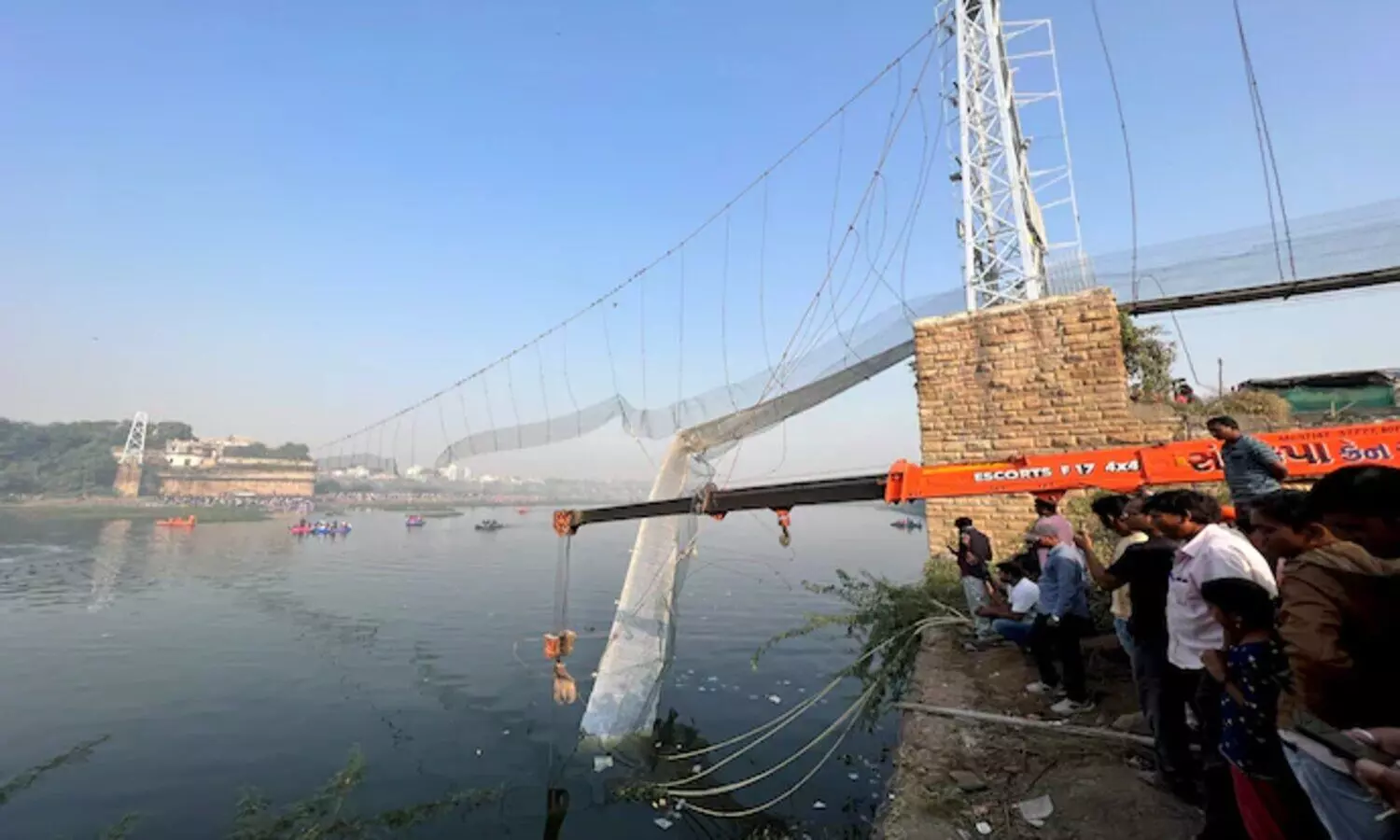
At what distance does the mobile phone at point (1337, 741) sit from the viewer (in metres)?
1.57

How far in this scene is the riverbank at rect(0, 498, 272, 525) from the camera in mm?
73125

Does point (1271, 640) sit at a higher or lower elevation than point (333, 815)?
higher

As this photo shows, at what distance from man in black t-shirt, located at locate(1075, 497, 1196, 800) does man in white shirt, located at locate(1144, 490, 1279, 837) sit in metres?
0.08

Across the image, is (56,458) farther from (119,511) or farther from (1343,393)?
(1343,393)

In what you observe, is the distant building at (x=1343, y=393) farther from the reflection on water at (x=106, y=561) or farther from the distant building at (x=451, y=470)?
the reflection on water at (x=106, y=561)

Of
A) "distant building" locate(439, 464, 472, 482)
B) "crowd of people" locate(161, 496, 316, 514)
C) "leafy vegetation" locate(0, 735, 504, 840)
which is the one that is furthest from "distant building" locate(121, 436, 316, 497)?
"leafy vegetation" locate(0, 735, 504, 840)

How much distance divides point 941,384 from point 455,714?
35.9 ft

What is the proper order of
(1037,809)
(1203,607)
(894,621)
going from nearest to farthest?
(1203,607) < (1037,809) < (894,621)

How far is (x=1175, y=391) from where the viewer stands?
1091 centimetres

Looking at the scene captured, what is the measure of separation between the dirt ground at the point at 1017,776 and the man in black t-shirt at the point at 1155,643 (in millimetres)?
241

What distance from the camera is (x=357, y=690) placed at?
13031 millimetres

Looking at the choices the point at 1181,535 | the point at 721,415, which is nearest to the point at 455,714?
the point at 721,415

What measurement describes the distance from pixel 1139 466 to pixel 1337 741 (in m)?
2.97

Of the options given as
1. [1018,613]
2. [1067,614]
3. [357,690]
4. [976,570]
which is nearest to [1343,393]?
[976,570]
